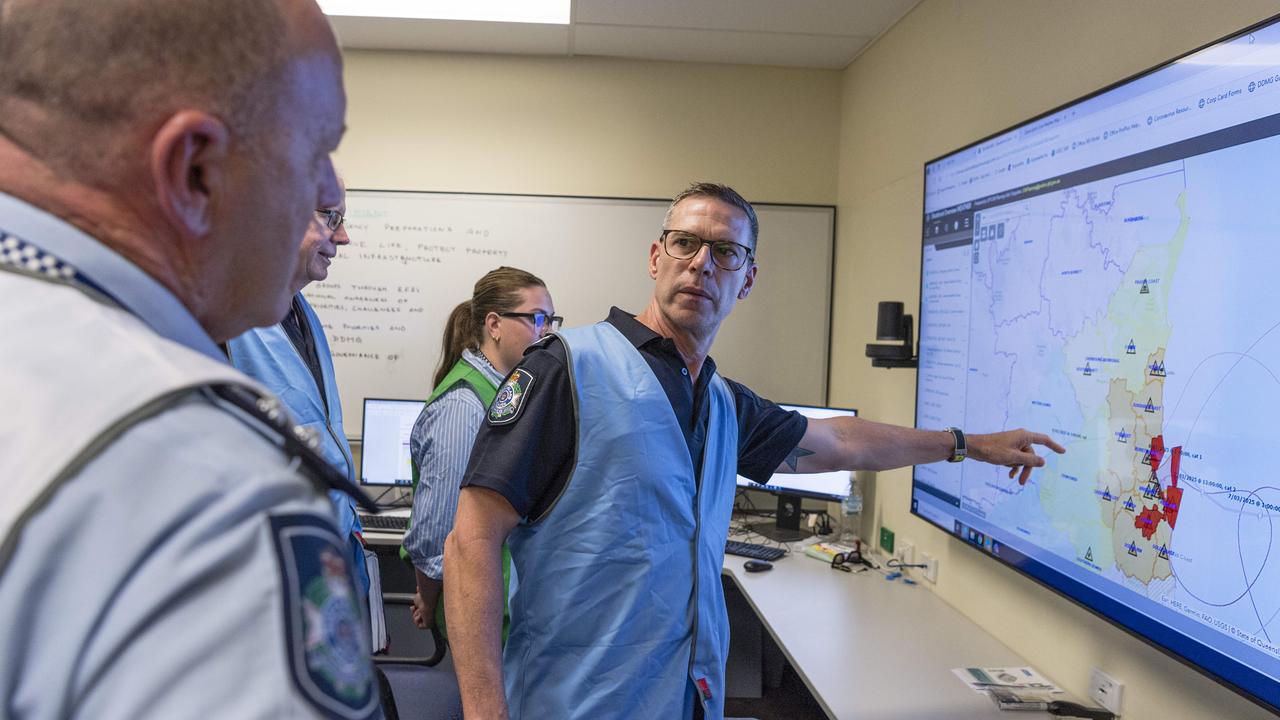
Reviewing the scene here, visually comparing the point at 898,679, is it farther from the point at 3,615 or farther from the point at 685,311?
the point at 3,615

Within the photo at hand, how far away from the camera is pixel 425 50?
11.9 feet

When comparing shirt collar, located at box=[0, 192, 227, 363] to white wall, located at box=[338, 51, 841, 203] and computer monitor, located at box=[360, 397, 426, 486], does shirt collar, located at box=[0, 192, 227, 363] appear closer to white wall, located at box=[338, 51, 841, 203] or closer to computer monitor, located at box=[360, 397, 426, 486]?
computer monitor, located at box=[360, 397, 426, 486]

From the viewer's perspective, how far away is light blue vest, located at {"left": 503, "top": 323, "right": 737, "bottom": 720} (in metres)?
1.44

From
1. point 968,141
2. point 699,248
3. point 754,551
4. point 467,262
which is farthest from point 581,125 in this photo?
point 699,248

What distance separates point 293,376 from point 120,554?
1.07 metres

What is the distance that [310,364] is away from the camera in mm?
1572

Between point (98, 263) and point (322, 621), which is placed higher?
point (98, 263)

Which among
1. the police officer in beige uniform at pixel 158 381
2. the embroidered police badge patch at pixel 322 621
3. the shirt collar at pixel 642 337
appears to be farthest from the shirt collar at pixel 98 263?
the shirt collar at pixel 642 337

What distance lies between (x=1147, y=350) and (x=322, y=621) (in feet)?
5.17

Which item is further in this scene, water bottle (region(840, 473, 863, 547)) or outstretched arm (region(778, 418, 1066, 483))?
water bottle (region(840, 473, 863, 547))

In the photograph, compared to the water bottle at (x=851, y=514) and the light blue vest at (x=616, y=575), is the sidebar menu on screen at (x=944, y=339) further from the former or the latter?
the light blue vest at (x=616, y=575)

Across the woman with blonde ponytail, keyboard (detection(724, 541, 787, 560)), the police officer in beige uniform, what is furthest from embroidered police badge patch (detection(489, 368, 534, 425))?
keyboard (detection(724, 541, 787, 560))

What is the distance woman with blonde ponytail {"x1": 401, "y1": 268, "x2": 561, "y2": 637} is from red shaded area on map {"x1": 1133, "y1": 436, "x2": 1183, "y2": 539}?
1.38 meters

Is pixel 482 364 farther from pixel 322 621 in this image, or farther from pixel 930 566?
pixel 322 621
